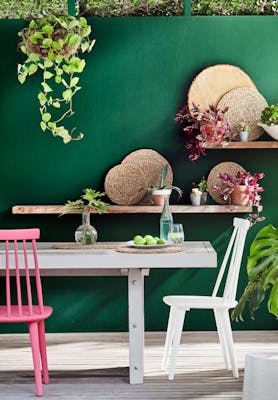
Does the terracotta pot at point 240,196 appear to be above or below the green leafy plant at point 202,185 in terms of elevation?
below

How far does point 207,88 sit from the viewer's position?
5.74 metres

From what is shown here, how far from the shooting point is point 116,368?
4.86m

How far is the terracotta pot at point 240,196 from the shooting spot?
18.2ft

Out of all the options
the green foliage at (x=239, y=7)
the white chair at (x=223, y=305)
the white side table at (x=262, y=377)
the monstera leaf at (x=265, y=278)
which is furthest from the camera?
the green foliage at (x=239, y=7)

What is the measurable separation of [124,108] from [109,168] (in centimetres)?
46

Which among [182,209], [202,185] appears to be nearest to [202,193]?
[202,185]

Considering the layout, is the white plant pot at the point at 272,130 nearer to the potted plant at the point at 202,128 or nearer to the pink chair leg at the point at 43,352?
the potted plant at the point at 202,128

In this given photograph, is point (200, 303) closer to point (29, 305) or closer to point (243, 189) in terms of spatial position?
point (29, 305)

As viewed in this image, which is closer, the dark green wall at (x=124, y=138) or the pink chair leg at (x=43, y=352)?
the pink chair leg at (x=43, y=352)

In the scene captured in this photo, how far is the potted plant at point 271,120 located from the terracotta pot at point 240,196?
1.42 ft

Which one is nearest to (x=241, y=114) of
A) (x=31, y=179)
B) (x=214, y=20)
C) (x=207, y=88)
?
(x=207, y=88)

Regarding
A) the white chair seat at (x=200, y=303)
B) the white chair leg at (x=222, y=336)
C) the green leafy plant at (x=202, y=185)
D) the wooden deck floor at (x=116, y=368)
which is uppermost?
the green leafy plant at (x=202, y=185)

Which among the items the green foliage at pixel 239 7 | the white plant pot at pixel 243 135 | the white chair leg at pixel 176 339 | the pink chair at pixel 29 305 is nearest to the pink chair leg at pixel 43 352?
the pink chair at pixel 29 305

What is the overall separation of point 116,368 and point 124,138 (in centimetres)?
177
